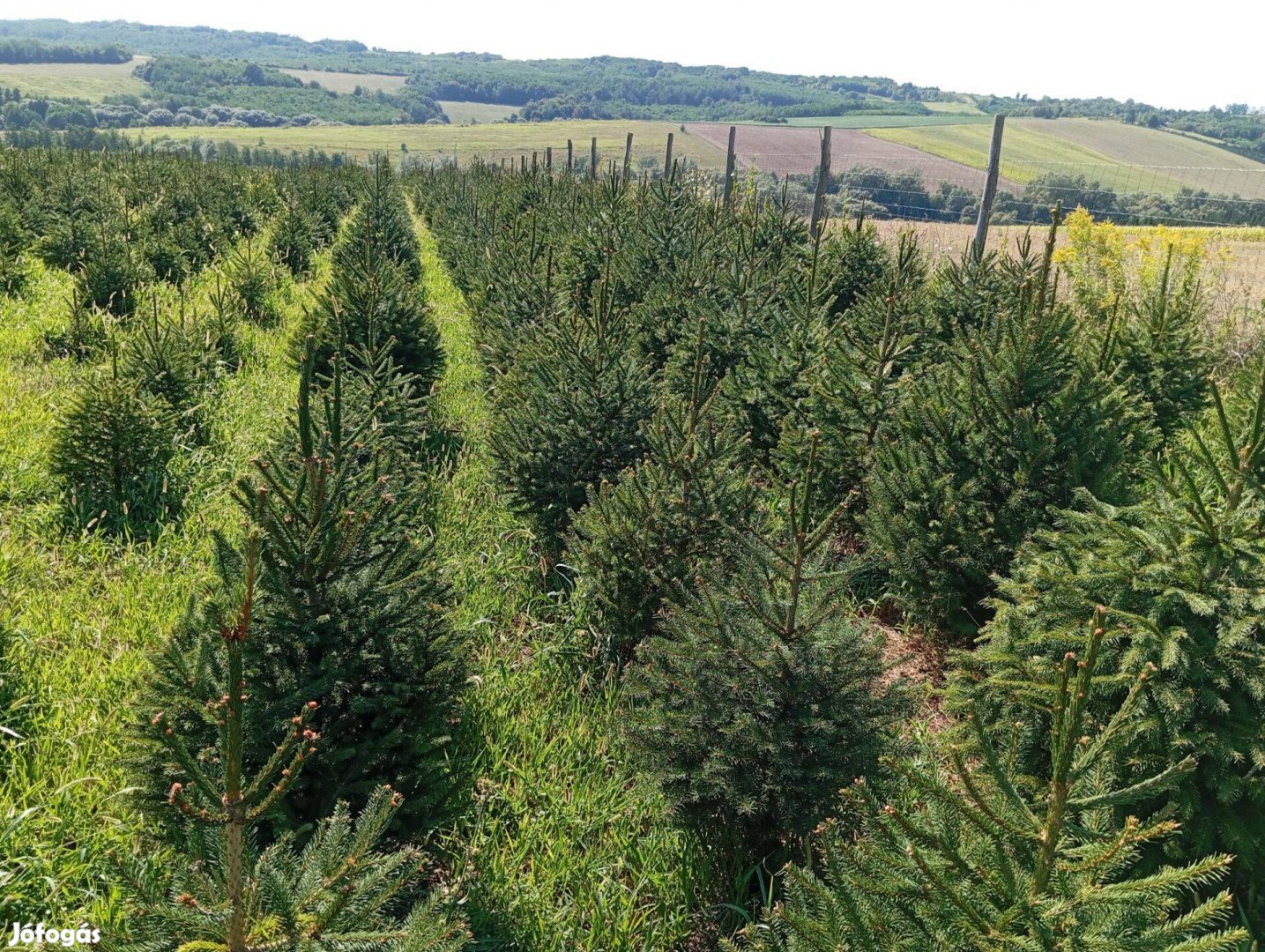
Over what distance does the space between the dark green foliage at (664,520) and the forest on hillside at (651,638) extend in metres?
0.02

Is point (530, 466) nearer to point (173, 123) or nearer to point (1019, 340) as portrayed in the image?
point (1019, 340)

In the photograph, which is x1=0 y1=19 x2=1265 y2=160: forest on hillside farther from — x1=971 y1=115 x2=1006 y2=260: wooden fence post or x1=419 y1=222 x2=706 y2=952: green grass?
x1=419 y1=222 x2=706 y2=952: green grass

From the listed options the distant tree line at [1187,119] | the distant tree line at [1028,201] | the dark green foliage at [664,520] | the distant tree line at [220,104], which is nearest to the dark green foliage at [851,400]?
the dark green foliage at [664,520]

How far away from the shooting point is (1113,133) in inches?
2025

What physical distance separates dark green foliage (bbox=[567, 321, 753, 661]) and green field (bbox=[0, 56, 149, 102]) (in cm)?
13352

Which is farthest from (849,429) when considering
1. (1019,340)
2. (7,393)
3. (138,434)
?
(7,393)

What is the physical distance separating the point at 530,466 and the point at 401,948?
11.3ft

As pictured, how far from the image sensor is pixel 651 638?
115 inches

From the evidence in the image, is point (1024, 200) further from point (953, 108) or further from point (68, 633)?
point (953, 108)

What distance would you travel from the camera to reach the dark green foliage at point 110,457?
4973 mm

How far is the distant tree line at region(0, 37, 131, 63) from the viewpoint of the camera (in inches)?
5723

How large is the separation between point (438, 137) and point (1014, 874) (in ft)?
386

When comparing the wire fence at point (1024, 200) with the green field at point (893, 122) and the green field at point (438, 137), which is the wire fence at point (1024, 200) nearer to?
the green field at point (893, 122)

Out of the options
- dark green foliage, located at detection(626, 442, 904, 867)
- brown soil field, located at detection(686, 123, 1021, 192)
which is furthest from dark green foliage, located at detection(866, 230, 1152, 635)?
brown soil field, located at detection(686, 123, 1021, 192)
